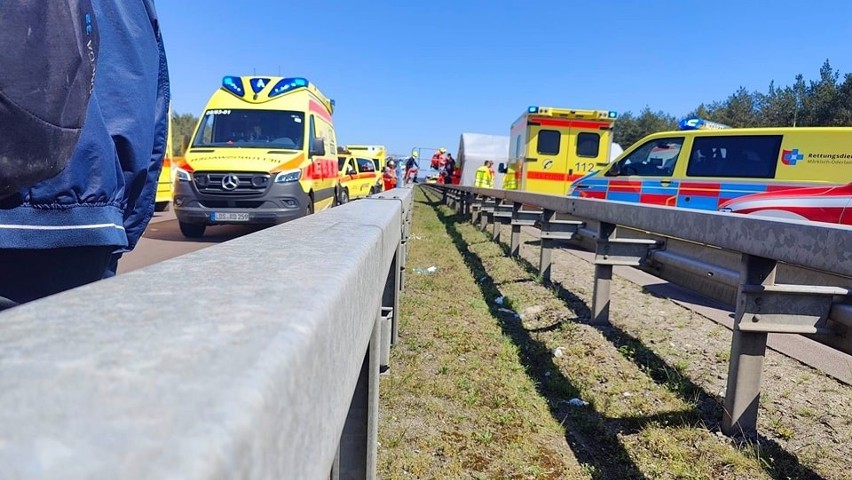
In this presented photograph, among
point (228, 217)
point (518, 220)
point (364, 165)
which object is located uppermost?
point (364, 165)

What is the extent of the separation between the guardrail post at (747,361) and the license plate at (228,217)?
8.74 m

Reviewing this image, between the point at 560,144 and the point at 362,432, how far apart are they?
1461 centimetres

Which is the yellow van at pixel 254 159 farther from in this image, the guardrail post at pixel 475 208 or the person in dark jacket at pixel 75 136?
the person in dark jacket at pixel 75 136

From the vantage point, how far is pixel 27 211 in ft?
3.92

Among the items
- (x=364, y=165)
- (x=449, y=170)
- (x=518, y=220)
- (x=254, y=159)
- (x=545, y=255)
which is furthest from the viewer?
(x=449, y=170)

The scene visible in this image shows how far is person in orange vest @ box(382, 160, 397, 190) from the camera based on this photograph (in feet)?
100

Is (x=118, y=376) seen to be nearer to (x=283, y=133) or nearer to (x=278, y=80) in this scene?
(x=283, y=133)

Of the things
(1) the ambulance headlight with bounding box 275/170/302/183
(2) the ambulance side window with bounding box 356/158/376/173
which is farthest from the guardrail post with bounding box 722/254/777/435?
(2) the ambulance side window with bounding box 356/158/376/173

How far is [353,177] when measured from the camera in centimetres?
2050

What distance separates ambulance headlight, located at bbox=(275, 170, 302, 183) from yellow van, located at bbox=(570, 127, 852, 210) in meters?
5.67

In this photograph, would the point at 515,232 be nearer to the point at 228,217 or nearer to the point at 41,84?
the point at 228,217

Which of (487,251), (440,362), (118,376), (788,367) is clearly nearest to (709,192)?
(487,251)

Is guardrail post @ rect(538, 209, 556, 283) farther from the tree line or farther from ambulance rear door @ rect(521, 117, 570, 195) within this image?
the tree line

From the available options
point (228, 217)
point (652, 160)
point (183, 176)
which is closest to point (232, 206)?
point (228, 217)
